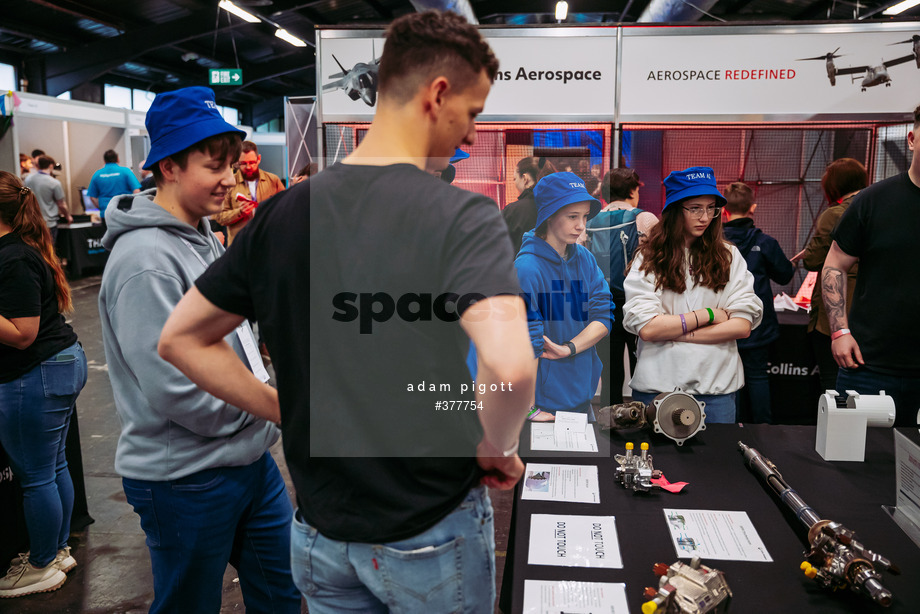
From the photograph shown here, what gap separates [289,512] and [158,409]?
453mm

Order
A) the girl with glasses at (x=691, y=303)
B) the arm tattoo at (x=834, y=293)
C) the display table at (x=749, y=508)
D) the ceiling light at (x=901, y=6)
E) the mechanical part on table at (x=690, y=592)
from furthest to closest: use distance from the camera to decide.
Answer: the ceiling light at (x=901, y=6)
the arm tattoo at (x=834, y=293)
the girl with glasses at (x=691, y=303)
the display table at (x=749, y=508)
the mechanical part on table at (x=690, y=592)

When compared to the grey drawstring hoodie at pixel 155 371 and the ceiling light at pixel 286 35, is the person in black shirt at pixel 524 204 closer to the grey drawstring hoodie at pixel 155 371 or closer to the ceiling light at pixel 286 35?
the grey drawstring hoodie at pixel 155 371

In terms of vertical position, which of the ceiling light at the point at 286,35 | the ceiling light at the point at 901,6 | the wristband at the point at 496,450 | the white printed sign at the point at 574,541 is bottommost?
the white printed sign at the point at 574,541

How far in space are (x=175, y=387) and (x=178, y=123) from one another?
53 cm

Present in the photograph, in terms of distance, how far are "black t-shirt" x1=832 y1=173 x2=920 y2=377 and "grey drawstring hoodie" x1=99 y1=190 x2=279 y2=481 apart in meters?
1.90

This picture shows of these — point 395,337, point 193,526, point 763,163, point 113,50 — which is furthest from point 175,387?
point 113,50

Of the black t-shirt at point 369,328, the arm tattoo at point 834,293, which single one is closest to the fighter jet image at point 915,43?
the arm tattoo at point 834,293

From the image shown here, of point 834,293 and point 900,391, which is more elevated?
point 834,293

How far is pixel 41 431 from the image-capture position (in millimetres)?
2127

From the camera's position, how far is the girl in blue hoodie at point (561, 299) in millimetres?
2166

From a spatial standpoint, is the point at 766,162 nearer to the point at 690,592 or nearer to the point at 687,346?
the point at 687,346

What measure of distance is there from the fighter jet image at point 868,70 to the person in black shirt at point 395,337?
3546mm

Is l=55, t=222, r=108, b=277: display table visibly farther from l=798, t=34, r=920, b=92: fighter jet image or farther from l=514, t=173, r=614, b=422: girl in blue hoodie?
l=798, t=34, r=920, b=92: fighter jet image

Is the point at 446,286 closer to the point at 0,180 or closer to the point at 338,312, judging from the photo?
the point at 338,312
